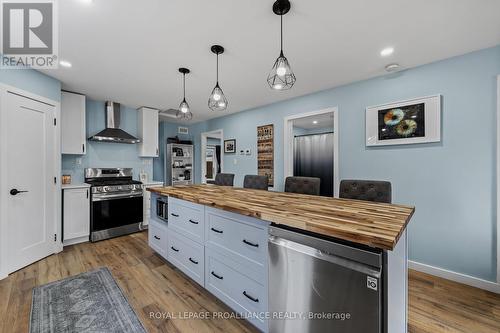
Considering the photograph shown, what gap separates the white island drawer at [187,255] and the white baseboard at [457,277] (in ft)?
8.46

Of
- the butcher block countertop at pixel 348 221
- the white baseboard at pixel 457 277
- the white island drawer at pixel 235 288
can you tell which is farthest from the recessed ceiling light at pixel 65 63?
the white baseboard at pixel 457 277

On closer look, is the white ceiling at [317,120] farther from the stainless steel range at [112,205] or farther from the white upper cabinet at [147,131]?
the stainless steel range at [112,205]

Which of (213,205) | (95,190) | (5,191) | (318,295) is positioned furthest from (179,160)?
(318,295)

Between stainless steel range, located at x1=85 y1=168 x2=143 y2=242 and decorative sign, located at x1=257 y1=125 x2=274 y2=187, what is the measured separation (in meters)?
2.39

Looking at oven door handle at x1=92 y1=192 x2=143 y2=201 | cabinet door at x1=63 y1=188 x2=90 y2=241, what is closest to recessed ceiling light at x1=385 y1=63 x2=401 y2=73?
oven door handle at x1=92 y1=192 x2=143 y2=201

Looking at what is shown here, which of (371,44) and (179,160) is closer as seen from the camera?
(371,44)

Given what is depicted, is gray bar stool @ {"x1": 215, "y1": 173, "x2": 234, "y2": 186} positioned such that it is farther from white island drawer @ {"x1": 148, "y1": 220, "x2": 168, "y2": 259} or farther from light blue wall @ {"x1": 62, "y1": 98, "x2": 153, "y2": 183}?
light blue wall @ {"x1": 62, "y1": 98, "x2": 153, "y2": 183}

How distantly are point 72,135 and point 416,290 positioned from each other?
17.2 feet

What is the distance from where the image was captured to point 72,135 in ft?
11.4

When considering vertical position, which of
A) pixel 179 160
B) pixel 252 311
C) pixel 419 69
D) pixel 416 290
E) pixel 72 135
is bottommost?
pixel 416 290

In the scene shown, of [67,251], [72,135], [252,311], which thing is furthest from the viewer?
[72,135]

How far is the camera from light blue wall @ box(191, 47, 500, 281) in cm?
213

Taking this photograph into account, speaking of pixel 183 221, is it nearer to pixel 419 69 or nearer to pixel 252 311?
pixel 252 311

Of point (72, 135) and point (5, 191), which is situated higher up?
point (72, 135)
